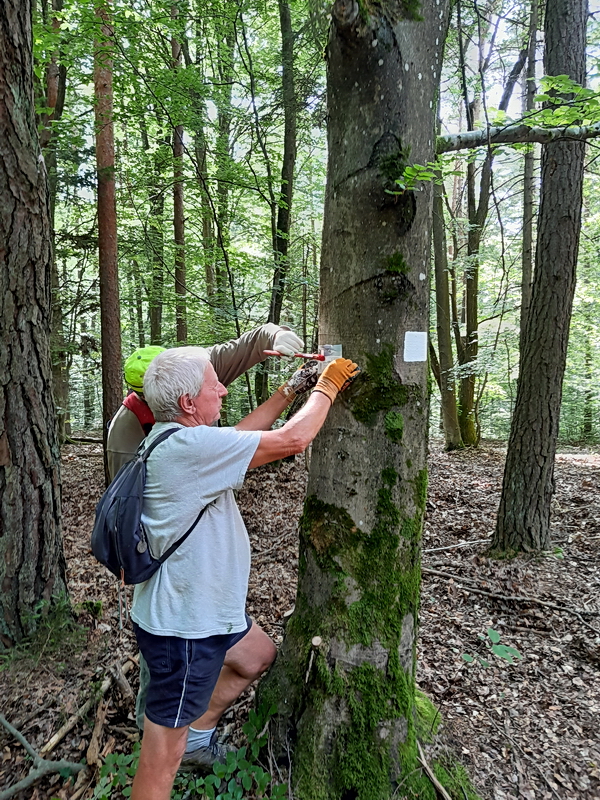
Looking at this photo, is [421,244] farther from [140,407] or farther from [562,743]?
[562,743]

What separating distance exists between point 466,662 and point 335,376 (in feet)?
7.60

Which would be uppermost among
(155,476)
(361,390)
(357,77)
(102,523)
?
(357,77)

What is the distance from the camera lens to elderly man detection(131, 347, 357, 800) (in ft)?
5.66

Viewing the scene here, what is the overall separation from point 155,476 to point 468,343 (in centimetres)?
934

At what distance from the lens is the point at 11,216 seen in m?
2.64

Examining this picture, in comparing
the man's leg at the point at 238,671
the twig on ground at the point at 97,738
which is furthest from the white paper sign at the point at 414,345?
the twig on ground at the point at 97,738

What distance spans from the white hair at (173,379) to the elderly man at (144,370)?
0.70 m

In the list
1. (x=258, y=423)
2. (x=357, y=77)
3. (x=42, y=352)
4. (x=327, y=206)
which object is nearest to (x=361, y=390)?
(x=258, y=423)

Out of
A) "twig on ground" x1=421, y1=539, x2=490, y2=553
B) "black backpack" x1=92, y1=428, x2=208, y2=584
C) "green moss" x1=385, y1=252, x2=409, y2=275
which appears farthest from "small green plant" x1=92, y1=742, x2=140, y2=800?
"twig on ground" x1=421, y1=539, x2=490, y2=553

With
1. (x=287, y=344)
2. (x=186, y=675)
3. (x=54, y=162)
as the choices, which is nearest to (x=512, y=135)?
(x=287, y=344)

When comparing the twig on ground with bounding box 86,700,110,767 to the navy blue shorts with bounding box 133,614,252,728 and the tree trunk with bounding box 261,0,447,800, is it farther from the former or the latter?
the tree trunk with bounding box 261,0,447,800

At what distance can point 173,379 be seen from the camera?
70.7 inches

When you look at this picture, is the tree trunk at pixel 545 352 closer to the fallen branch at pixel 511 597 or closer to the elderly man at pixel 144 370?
the fallen branch at pixel 511 597

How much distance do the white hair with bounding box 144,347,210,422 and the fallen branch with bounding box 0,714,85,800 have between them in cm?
170
